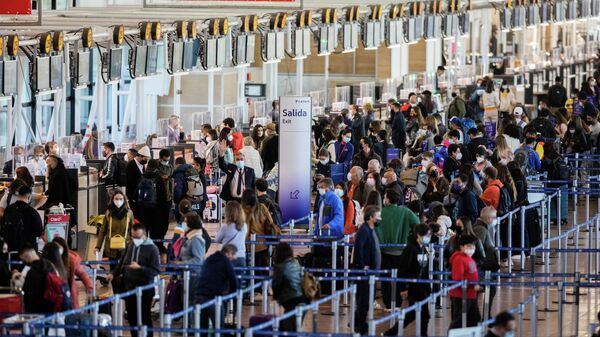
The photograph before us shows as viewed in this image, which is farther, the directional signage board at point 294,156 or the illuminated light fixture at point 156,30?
the illuminated light fixture at point 156,30

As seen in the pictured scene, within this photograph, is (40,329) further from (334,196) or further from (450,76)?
(450,76)

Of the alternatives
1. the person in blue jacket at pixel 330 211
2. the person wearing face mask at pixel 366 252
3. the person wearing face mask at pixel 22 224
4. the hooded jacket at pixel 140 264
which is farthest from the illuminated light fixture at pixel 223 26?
the hooded jacket at pixel 140 264

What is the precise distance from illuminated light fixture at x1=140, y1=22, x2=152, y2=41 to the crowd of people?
182 centimetres

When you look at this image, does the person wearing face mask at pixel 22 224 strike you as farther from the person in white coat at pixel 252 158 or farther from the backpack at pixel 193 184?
the person in white coat at pixel 252 158

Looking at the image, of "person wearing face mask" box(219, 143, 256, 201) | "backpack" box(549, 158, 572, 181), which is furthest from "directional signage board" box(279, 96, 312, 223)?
"backpack" box(549, 158, 572, 181)

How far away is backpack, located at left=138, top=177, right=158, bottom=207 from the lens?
23.4 metres

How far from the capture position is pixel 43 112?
38.1 metres

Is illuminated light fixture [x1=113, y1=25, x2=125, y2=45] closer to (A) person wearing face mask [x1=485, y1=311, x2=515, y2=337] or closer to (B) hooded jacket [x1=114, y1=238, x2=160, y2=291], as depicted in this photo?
(B) hooded jacket [x1=114, y1=238, x2=160, y2=291]

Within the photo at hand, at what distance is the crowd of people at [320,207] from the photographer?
55.7ft

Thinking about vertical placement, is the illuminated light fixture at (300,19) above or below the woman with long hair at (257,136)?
above

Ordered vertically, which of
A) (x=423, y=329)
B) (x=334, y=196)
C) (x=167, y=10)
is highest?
(x=167, y=10)

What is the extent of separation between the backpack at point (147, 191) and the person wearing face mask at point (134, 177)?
247 millimetres

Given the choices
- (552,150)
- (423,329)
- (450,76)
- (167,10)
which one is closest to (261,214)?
(423,329)

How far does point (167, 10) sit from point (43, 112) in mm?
6734
